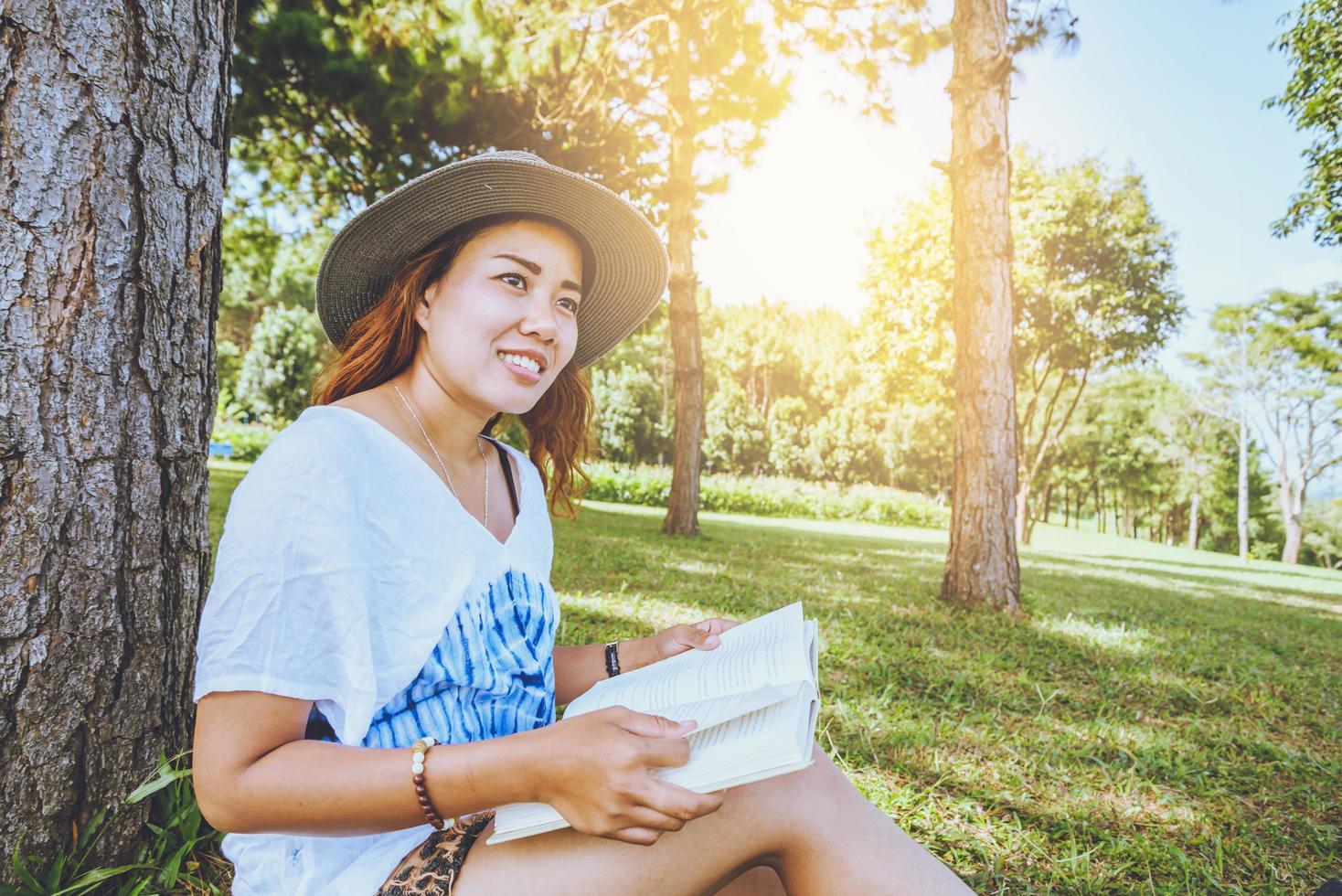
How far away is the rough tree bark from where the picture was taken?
52.0 inches

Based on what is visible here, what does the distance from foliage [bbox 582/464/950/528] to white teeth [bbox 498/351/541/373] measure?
1731 centimetres

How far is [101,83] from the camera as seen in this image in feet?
4.58

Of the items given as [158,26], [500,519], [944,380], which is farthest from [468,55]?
[944,380]

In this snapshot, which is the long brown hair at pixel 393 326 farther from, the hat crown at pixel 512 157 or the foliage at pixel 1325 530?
the foliage at pixel 1325 530

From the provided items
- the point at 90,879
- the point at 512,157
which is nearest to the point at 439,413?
the point at 512,157

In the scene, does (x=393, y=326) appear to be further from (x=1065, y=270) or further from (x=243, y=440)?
(x=243, y=440)

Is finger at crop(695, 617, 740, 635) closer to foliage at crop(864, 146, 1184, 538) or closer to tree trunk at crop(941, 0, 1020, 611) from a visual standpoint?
tree trunk at crop(941, 0, 1020, 611)

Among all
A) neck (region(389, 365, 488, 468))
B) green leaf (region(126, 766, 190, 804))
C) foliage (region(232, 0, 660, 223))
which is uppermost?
foliage (region(232, 0, 660, 223))

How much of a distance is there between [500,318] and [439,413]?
23cm

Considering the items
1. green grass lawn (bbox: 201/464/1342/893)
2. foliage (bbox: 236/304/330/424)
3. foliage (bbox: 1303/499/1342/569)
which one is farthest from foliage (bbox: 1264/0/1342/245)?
foliage (bbox: 1303/499/1342/569)

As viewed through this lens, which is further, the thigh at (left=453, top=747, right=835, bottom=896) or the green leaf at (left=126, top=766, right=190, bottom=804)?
the green leaf at (left=126, top=766, right=190, bottom=804)

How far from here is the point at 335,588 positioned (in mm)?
974

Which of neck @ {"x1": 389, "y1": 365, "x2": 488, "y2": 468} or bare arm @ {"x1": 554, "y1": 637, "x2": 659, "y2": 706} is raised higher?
neck @ {"x1": 389, "y1": 365, "x2": 488, "y2": 468}

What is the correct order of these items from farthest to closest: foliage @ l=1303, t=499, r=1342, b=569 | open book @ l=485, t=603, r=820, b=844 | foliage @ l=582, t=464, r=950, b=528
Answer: foliage @ l=1303, t=499, r=1342, b=569 → foliage @ l=582, t=464, r=950, b=528 → open book @ l=485, t=603, r=820, b=844
